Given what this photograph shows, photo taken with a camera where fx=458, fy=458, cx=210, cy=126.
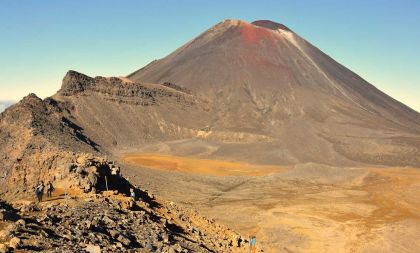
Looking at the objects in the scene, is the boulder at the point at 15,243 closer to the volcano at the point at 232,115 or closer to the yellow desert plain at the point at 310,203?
the yellow desert plain at the point at 310,203

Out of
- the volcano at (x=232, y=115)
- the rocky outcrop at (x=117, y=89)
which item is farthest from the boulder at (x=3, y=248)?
the rocky outcrop at (x=117, y=89)

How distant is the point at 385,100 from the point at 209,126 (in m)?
61.2

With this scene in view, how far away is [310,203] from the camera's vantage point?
156 ft

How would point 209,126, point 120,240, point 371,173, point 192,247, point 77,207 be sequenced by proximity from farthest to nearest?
point 209,126, point 371,173, point 192,247, point 77,207, point 120,240

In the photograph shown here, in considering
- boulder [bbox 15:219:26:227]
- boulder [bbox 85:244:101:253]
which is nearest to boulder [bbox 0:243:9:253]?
boulder [bbox 15:219:26:227]

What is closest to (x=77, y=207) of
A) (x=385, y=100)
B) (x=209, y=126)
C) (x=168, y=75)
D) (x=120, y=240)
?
(x=120, y=240)

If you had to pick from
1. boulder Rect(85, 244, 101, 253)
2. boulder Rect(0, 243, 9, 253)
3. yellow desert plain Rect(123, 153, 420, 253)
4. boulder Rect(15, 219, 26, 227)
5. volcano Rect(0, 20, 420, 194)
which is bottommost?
yellow desert plain Rect(123, 153, 420, 253)

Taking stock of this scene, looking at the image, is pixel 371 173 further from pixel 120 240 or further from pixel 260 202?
pixel 120 240

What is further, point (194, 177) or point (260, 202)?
point (194, 177)

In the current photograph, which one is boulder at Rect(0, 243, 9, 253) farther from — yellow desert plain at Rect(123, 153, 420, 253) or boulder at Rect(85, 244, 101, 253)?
yellow desert plain at Rect(123, 153, 420, 253)

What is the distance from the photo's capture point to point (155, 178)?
177ft

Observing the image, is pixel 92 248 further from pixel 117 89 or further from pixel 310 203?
pixel 117 89

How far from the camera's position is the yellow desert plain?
1371 inches

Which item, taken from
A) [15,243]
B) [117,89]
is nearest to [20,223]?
[15,243]
